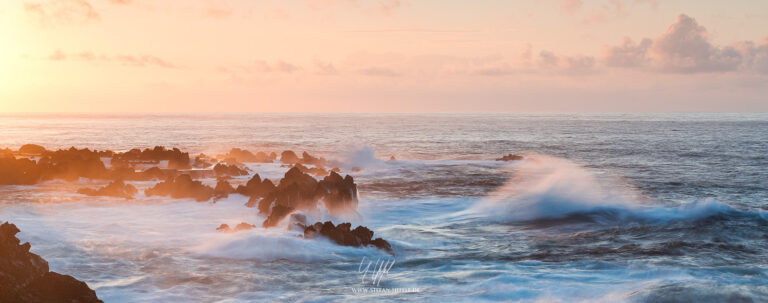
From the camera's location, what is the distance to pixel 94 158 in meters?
31.3

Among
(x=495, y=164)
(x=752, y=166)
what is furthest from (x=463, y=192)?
(x=752, y=166)

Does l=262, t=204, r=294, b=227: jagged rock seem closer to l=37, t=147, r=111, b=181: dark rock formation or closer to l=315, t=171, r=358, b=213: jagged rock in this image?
l=315, t=171, r=358, b=213: jagged rock

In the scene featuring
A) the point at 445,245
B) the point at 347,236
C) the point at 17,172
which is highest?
the point at 17,172

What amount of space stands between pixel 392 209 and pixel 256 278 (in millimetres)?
10329

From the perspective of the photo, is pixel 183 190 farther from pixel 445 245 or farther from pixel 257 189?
pixel 445 245

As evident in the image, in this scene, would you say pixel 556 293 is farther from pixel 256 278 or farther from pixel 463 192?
pixel 463 192

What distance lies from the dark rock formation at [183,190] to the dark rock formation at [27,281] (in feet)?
47.8

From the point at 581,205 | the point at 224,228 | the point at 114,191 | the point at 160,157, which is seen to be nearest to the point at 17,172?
the point at 114,191

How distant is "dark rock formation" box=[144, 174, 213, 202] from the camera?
23703mm

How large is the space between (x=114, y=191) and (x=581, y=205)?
18554 mm

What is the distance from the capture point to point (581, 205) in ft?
74.7

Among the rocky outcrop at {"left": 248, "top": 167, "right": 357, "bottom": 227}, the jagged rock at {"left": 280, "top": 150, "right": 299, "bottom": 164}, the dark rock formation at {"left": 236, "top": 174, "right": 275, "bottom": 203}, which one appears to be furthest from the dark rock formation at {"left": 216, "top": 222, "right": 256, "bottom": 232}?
the jagged rock at {"left": 280, "top": 150, "right": 299, "bottom": 164}

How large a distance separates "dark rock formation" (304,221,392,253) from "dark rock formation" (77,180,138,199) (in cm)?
1130

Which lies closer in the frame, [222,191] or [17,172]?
[222,191]
